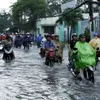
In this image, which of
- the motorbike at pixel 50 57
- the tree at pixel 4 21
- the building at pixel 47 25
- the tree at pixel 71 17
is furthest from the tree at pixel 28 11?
the motorbike at pixel 50 57

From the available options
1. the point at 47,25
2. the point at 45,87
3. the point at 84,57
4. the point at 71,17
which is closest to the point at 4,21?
the point at 47,25

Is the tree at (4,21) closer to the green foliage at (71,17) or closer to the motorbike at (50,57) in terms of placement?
the green foliage at (71,17)

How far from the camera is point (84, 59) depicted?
1100 centimetres

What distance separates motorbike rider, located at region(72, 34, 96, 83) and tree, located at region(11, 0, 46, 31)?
5106cm

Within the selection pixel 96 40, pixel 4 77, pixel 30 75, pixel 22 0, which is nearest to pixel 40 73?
pixel 30 75

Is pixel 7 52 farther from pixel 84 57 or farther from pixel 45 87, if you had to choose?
pixel 45 87

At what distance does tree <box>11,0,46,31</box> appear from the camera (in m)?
62.0

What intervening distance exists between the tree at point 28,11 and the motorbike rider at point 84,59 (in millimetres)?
51055

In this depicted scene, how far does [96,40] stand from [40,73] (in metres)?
2.66

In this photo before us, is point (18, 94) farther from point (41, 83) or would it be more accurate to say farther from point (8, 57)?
point (8, 57)

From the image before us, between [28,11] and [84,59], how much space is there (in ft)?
173

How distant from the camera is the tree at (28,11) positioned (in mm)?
62000

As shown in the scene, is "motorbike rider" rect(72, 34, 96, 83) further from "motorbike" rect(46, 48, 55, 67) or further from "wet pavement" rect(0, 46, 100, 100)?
"motorbike" rect(46, 48, 55, 67)

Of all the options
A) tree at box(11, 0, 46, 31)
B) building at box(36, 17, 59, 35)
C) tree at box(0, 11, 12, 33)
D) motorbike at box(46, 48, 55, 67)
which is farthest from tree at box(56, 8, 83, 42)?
tree at box(0, 11, 12, 33)
